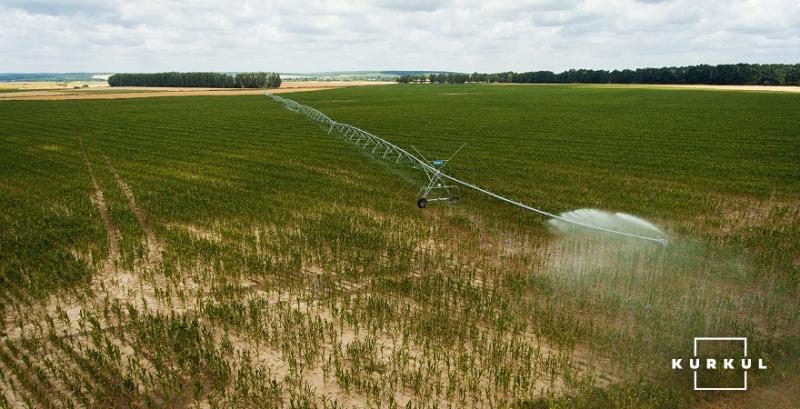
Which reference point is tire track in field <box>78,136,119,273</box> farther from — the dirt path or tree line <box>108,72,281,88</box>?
tree line <box>108,72,281,88</box>

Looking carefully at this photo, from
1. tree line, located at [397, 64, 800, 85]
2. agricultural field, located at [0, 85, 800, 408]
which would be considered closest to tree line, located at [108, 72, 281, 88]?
tree line, located at [397, 64, 800, 85]

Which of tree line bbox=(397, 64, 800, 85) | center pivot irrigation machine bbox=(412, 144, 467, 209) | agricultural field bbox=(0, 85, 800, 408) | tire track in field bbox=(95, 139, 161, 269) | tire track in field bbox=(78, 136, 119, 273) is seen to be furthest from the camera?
tree line bbox=(397, 64, 800, 85)

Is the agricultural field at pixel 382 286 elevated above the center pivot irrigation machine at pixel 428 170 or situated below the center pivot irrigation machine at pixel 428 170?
below

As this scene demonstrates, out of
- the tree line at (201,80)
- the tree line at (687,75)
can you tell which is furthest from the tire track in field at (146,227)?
the tree line at (687,75)

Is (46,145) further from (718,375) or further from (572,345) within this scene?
(718,375)

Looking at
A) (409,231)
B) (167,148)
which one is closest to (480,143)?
(409,231)

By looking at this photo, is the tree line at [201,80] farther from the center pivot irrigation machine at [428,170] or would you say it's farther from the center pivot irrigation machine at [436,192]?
the center pivot irrigation machine at [436,192]
